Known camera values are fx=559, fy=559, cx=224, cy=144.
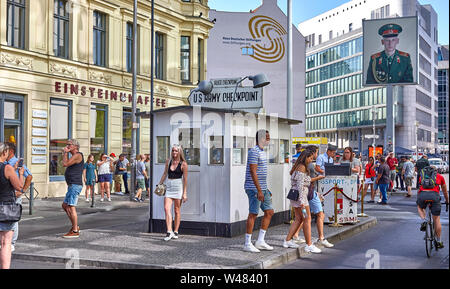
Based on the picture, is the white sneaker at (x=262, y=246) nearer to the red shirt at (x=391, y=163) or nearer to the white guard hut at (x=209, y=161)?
the white guard hut at (x=209, y=161)

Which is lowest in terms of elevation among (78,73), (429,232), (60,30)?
(429,232)

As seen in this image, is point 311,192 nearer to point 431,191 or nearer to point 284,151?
point 431,191

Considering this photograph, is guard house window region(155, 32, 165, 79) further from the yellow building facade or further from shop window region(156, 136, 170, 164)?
shop window region(156, 136, 170, 164)

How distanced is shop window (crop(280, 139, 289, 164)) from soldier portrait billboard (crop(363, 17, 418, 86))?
22.0 m

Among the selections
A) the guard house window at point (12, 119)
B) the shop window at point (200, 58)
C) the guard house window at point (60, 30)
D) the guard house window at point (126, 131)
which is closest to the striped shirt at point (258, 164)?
the guard house window at point (12, 119)

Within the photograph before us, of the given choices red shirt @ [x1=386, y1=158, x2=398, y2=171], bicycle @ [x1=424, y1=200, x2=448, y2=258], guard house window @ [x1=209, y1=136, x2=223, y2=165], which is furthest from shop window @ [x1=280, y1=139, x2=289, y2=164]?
red shirt @ [x1=386, y1=158, x2=398, y2=171]

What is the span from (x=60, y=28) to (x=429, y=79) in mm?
89613

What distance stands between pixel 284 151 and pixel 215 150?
2708mm

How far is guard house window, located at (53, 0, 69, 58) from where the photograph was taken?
21.7 metres

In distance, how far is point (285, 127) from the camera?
42.5 feet

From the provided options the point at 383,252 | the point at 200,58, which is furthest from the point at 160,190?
the point at 200,58

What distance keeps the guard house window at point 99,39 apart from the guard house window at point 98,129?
200 cm

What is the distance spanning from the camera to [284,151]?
12.8 meters

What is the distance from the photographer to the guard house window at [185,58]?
29453 mm
